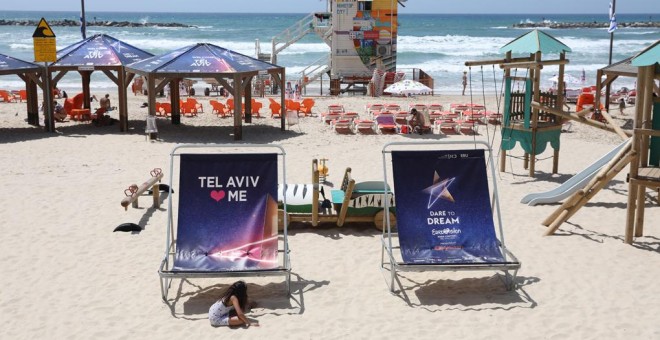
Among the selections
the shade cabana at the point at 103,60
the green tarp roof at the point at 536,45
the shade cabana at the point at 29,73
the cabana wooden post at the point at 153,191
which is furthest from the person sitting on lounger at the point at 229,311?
the shade cabana at the point at 29,73

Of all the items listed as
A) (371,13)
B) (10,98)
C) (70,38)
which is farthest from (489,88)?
(70,38)

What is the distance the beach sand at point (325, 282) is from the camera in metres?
7.00

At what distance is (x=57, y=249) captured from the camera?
923 centimetres

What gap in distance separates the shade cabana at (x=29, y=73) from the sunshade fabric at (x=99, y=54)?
1.80 feet

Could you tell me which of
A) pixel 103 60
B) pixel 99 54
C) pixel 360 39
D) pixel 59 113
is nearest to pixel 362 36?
pixel 360 39

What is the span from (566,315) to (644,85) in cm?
397

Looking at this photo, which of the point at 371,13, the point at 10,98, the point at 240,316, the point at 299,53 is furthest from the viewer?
the point at 299,53

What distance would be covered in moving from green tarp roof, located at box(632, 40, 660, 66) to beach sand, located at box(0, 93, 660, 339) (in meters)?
2.34

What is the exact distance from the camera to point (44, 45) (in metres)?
18.5

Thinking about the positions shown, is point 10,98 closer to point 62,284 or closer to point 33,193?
point 33,193

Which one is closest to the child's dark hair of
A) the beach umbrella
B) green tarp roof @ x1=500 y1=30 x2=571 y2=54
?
green tarp roof @ x1=500 y1=30 x2=571 y2=54

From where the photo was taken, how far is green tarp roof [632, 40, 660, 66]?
9.09 meters

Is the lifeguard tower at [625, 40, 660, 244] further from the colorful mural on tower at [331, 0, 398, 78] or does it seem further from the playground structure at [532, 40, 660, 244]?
the colorful mural on tower at [331, 0, 398, 78]

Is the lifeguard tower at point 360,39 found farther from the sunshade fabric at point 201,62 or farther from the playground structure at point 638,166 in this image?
the playground structure at point 638,166
